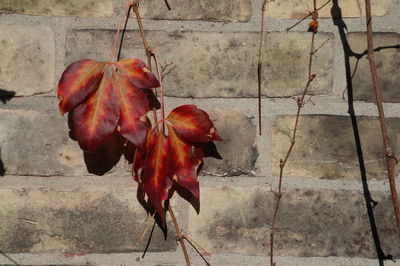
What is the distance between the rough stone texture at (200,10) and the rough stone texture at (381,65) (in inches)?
7.4

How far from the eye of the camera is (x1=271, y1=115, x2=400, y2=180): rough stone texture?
0.77m

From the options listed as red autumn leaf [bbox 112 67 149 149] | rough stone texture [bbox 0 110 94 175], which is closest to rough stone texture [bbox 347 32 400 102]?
red autumn leaf [bbox 112 67 149 149]

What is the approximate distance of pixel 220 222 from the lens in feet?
2.55

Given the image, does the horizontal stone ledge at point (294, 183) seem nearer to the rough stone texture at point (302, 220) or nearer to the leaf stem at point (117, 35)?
the rough stone texture at point (302, 220)

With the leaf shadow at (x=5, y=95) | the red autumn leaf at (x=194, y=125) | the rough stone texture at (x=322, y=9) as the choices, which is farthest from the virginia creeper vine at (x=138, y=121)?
the rough stone texture at (x=322, y=9)

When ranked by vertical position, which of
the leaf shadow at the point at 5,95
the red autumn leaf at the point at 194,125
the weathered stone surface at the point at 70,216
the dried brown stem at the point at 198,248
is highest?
the leaf shadow at the point at 5,95

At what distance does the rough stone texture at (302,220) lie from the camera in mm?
773

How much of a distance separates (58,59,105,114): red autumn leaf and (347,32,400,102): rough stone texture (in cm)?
43

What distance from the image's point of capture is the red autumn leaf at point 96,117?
70 cm

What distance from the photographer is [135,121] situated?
2.29ft

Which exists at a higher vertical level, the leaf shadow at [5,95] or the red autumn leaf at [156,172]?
the leaf shadow at [5,95]

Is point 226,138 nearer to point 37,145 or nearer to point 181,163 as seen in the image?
point 181,163

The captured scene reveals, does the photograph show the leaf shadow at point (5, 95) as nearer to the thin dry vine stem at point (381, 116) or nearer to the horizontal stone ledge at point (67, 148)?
the horizontal stone ledge at point (67, 148)

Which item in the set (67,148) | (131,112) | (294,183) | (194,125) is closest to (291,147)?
(294,183)
